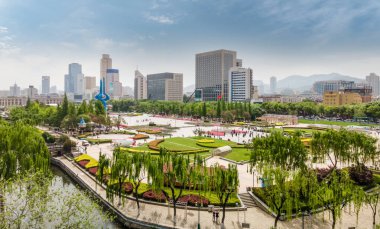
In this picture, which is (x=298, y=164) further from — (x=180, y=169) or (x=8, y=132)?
(x=8, y=132)

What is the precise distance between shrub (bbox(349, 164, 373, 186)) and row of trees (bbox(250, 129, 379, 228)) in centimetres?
8

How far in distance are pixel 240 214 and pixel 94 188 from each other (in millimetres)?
14189

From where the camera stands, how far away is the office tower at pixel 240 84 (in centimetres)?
16743

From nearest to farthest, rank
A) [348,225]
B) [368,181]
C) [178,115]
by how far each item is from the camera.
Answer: [348,225], [368,181], [178,115]

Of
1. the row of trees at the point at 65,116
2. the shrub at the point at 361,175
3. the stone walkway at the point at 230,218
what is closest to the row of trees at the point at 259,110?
the row of trees at the point at 65,116

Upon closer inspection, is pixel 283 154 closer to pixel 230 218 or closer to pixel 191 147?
pixel 230 218

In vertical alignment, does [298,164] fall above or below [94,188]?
above

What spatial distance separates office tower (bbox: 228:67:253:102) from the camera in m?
167

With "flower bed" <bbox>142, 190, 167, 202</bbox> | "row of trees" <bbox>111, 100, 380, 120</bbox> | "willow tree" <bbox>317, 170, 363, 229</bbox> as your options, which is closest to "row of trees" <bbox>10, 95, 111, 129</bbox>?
"row of trees" <bbox>111, 100, 380, 120</bbox>

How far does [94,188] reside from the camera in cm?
2650

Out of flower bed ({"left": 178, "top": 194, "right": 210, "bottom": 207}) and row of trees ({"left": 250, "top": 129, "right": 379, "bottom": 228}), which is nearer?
row of trees ({"left": 250, "top": 129, "right": 379, "bottom": 228})

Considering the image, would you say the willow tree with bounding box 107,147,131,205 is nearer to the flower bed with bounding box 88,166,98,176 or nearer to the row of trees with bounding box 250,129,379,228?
the flower bed with bounding box 88,166,98,176

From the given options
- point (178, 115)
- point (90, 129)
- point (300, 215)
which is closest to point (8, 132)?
point (300, 215)

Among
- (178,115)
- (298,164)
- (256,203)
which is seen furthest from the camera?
(178,115)
